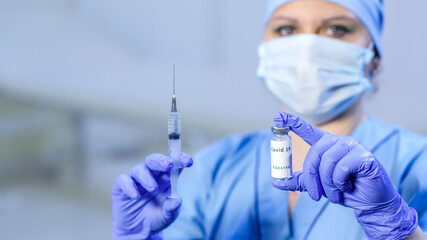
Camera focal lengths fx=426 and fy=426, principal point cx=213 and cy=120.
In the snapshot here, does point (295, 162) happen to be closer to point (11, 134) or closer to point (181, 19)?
point (181, 19)

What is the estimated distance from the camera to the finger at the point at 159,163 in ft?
3.10

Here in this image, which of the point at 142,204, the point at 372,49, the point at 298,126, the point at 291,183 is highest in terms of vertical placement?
the point at 372,49

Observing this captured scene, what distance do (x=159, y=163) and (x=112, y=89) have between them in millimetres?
1161

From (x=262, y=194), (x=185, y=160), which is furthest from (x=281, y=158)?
(x=262, y=194)

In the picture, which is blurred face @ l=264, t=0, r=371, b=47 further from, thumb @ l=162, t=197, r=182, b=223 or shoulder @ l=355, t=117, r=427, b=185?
thumb @ l=162, t=197, r=182, b=223

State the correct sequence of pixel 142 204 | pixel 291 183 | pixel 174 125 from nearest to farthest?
1. pixel 291 183
2. pixel 174 125
3. pixel 142 204

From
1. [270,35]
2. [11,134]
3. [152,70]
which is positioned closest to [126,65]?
[152,70]

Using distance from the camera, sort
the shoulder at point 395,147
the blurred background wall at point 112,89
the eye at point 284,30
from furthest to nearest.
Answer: the blurred background wall at point 112,89, the eye at point 284,30, the shoulder at point 395,147

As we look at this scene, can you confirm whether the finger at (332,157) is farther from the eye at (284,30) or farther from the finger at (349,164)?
the eye at (284,30)

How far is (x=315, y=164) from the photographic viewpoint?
767 millimetres

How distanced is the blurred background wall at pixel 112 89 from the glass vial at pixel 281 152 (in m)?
0.83

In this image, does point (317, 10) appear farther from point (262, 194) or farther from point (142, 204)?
point (142, 204)

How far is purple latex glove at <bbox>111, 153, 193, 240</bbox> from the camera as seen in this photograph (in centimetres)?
99

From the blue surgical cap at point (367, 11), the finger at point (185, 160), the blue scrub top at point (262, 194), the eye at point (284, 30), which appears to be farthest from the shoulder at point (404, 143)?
Result: the finger at point (185, 160)
